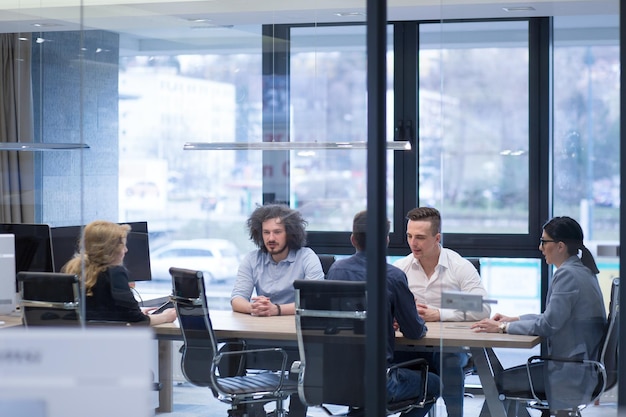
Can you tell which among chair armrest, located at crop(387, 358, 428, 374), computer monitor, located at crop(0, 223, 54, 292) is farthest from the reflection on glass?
computer monitor, located at crop(0, 223, 54, 292)

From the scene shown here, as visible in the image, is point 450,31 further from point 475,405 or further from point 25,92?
point 25,92

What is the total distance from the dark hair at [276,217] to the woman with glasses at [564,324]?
3.81ft

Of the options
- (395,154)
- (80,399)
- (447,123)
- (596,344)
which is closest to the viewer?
(80,399)

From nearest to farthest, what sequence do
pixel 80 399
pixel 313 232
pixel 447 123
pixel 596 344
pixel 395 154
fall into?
pixel 80 399, pixel 596 344, pixel 447 123, pixel 313 232, pixel 395 154

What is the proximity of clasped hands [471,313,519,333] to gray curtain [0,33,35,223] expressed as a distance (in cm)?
239

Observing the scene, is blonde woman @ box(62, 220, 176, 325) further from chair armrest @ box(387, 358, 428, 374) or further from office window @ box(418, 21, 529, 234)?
office window @ box(418, 21, 529, 234)

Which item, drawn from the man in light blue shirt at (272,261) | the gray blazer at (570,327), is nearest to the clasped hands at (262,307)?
the man in light blue shirt at (272,261)

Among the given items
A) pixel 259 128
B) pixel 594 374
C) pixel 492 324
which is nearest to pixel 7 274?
pixel 259 128

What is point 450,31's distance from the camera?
14.5 feet

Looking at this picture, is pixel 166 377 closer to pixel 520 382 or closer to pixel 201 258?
pixel 201 258

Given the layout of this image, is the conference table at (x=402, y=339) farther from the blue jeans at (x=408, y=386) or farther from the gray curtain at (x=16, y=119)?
the gray curtain at (x=16, y=119)

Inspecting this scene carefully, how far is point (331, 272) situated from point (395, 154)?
253cm

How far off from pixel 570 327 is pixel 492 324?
1.16 ft

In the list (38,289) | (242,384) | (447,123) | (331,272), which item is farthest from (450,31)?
(38,289)
